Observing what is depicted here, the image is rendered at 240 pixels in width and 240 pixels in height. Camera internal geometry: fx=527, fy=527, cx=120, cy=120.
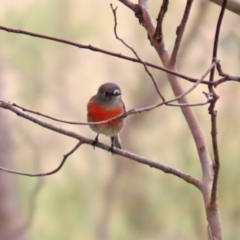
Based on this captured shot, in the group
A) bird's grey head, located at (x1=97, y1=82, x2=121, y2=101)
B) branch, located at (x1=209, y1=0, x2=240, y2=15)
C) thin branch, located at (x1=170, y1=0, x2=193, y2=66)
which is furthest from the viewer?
bird's grey head, located at (x1=97, y1=82, x2=121, y2=101)

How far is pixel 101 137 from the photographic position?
9.22 ft

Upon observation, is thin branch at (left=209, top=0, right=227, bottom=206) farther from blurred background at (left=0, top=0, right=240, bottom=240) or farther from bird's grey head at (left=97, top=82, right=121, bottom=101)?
blurred background at (left=0, top=0, right=240, bottom=240)

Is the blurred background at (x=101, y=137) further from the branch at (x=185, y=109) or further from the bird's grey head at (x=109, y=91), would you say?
the branch at (x=185, y=109)

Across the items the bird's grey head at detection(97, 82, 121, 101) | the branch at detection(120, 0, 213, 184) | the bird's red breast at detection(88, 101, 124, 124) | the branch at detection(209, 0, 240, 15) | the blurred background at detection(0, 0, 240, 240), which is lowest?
the branch at detection(120, 0, 213, 184)

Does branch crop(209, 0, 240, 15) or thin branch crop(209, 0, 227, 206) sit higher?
branch crop(209, 0, 240, 15)

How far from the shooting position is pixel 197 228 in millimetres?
2896

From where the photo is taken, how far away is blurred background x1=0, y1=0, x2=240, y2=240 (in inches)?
105

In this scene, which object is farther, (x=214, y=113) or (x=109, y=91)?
(x=109, y=91)

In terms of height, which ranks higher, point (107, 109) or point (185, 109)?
point (107, 109)

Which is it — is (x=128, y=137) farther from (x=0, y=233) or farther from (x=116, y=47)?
(x=0, y=233)

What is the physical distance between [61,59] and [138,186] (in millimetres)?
845

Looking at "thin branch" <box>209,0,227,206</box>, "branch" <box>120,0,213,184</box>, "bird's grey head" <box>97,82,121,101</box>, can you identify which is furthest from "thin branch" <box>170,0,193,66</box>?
"bird's grey head" <box>97,82,121,101</box>

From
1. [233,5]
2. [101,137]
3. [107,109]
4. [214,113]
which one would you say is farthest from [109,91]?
[101,137]

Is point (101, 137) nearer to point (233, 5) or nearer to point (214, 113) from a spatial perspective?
point (233, 5)
